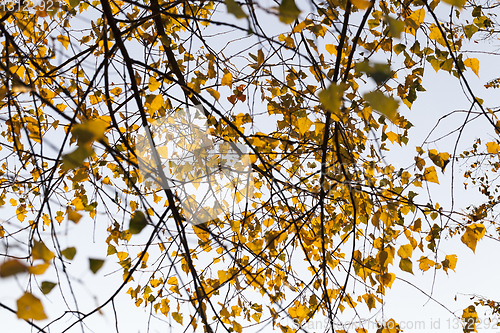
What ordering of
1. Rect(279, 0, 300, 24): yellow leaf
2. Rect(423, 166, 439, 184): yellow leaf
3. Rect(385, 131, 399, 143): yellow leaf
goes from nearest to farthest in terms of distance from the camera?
Rect(279, 0, 300, 24): yellow leaf → Rect(423, 166, 439, 184): yellow leaf → Rect(385, 131, 399, 143): yellow leaf

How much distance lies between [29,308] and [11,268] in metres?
0.08

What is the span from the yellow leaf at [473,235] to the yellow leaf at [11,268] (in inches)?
52.3

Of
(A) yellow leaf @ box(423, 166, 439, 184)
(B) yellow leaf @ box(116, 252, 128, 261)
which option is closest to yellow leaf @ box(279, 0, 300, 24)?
(A) yellow leaf @ box(423, 166, 439, 184)

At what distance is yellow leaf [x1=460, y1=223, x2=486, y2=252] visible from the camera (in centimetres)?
119

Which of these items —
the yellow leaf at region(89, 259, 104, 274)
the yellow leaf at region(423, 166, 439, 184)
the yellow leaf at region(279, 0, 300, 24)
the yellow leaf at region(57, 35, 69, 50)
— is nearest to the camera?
the yellow leaf at region(279, 0, 300, 24)

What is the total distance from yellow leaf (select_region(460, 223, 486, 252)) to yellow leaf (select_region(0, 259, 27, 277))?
4.36 ft

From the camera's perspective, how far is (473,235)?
1203 millimetres

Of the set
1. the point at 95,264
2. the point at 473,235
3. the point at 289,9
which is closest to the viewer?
the point at 289,9

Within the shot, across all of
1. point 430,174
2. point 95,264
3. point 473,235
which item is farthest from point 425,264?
point 95,264

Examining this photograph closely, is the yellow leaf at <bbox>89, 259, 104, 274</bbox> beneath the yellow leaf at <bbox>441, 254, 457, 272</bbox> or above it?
beneath

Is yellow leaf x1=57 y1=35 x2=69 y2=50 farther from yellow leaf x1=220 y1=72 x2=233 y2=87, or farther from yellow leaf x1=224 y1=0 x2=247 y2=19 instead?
yellow leaf x1=224 y1=0 x2=247 y2=19

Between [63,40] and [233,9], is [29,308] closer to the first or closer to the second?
[233,9]

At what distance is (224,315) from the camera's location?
4.87 feet

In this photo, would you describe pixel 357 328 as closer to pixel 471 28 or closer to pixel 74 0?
pixel 471 28
